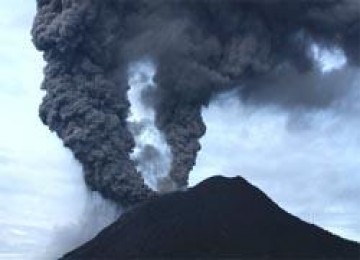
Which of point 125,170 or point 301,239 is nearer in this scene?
point 125,170

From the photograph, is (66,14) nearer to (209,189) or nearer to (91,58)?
(91,58)

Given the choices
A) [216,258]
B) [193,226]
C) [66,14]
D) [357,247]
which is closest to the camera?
[66,14]

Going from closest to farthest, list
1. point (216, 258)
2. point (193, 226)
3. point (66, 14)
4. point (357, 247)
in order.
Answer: point (66, 14) < point (216, 258) < point (193, 226) < point (357, 247)

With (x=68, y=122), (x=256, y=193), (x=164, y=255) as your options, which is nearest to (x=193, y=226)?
(x=164, y=255)

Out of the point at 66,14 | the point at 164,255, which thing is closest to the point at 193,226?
the point at 164,255

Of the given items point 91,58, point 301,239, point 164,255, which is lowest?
point 164,255

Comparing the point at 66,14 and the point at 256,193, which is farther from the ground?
the point at 66,14
